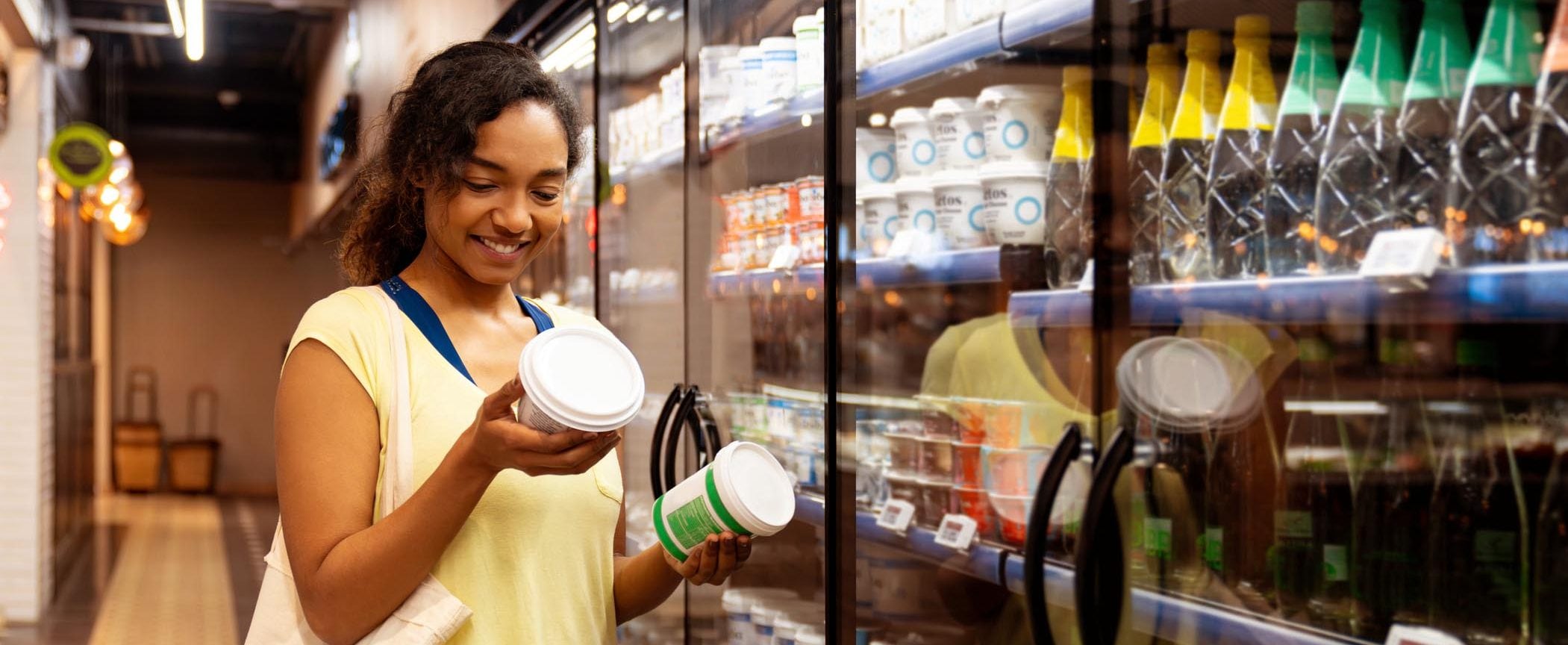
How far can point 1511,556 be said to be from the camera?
1.48 meters

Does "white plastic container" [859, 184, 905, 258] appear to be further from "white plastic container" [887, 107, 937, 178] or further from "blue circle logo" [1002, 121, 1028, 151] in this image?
"blue circle logo" [1002, 121, 1028, 151]

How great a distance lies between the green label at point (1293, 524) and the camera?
1.73 m

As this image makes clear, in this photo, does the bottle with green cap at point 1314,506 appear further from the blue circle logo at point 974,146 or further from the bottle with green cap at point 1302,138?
the blue circle logo at point 974,146

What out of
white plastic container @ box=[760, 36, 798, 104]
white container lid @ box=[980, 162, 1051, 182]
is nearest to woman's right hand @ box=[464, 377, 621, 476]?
white container lid @ box=[980, 162, 1051, 182]

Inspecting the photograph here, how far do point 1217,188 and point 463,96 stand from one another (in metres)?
0.96

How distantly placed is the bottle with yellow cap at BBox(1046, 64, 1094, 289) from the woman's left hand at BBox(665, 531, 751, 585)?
2.16 ft

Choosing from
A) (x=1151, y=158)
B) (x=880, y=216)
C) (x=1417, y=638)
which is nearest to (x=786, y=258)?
(x=880, y=216)

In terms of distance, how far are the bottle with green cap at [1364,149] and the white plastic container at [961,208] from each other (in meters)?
0.71

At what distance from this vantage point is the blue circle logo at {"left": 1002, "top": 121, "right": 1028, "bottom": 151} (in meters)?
2.22

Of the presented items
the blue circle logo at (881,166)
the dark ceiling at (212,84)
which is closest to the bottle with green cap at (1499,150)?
the blue circle logo at (881,166)

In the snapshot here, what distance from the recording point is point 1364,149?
1.58 m

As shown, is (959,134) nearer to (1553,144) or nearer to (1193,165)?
(1193,165)

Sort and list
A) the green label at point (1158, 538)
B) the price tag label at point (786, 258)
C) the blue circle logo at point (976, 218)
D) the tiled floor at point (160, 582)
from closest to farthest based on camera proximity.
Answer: the green label at point (1158, 538) → the blue circle logo at point (976, 218) → the price tag label at point (786, 258) → the tiled floor at point (160, 582)

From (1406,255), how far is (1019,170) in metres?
0.87
